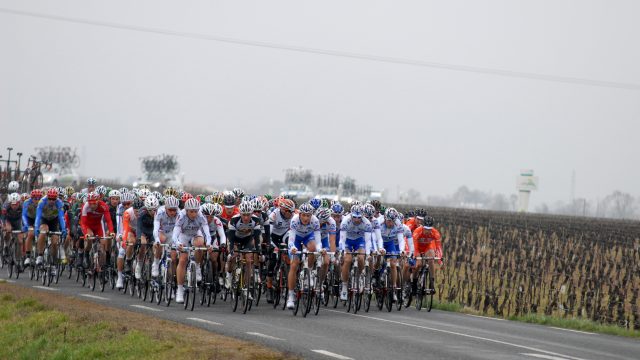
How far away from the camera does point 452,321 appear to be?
22578 millimetres

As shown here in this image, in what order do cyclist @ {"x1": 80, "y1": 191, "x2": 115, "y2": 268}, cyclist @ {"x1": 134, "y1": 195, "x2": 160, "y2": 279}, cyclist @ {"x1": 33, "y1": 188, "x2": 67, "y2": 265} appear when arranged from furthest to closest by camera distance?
cyclist @ {"x1": 33, "y1": 188, "x2": 67, "y2": 265} → cyclist @ {"x1": 80, "y1": 191, "x2": 115, "y2": 268} → cyclist @ {"x1": 134, "y1": 195, "x2": 160, "y2": 279}

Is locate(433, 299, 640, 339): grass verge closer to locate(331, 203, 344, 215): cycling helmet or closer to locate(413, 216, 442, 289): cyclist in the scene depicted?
locate(413, 216, 442, 289): cyclist

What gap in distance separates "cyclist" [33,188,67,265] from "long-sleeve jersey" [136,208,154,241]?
140 inches

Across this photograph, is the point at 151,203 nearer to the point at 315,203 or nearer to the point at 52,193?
the point at 315,203

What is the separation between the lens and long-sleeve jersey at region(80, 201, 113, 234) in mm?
26375

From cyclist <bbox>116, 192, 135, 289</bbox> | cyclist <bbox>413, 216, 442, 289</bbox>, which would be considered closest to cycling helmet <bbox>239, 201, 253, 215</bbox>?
cyclist <bbox>116, 192, 135, 289</bbox>

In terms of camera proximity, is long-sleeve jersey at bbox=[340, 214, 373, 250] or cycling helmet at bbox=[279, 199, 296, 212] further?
long-sleeve jersey at bbox=[340, 214, 373, 250]

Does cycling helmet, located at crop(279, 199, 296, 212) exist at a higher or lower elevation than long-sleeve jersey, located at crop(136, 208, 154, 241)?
higher

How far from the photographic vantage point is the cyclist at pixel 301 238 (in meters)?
21.7

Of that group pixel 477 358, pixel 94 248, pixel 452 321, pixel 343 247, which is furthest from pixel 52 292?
pixel 477 358

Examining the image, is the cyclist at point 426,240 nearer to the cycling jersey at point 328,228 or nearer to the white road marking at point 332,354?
the cycling jersey at point 328,228

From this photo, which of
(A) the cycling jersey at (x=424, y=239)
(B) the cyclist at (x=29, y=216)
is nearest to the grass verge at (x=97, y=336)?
(B) the cyclist at (x=29, y=216)

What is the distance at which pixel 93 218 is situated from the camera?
26.6 metres

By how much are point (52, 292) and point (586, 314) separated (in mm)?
12938
